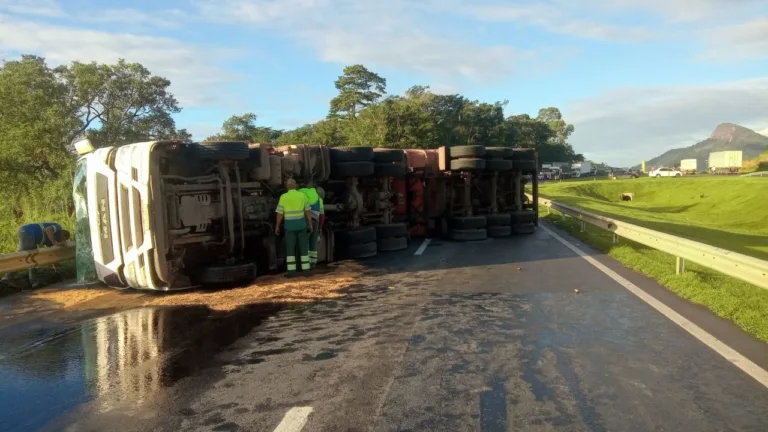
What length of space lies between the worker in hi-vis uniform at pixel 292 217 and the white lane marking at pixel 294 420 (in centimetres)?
A: 582

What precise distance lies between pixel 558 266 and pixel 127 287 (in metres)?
7.06

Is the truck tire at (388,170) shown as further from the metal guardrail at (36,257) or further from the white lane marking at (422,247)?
the metal guardrail at (36,257)

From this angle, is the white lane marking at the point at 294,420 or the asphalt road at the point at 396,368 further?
the asphalt road at the point at 396,368

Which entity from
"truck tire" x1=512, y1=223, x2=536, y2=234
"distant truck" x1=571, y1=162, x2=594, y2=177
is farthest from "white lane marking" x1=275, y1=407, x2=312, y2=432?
"distant truck" x1=571, y1=162, x2=594, y2=177

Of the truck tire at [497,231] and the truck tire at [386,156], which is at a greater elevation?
the truck tire at [386,156]

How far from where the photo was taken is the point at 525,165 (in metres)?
15.8

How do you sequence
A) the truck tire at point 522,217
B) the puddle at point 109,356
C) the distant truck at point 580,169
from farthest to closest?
the distant truck at point 580,169, the truck tire at point 522,217, the puddle at point 109,356

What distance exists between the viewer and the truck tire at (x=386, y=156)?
486 inches

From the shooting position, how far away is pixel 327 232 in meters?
11.0

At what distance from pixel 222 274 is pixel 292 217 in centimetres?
156

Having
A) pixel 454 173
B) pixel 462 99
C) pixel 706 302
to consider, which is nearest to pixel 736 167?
pixel 462 99

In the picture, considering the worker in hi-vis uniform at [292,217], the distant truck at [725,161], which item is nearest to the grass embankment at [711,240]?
the worker in hi-vis uniform at [292,217]

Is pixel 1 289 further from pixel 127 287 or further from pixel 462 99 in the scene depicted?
pixel 462 99

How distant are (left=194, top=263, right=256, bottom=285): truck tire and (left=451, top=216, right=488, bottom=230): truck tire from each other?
651cm
